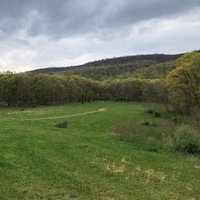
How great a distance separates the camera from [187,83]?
64125mm

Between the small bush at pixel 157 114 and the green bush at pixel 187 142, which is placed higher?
the green bush at pixel 187 142

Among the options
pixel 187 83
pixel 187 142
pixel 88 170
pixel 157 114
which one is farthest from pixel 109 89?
pixel 88 170

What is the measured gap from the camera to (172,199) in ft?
44.3

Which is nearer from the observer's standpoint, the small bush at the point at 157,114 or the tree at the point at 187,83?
the tree at the point at 187,83

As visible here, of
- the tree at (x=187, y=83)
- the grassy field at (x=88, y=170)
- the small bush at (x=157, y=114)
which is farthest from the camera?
the small bush at (x=157, y=114)

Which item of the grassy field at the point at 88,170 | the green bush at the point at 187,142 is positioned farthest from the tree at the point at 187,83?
the grassy field at the point at 88,170

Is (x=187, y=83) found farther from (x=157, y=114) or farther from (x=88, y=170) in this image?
(x=88, y=170)

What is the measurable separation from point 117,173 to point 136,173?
3.33 feet

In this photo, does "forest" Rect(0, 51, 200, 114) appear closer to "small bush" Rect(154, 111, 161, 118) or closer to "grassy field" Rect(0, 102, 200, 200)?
"small bush" Rect(154, 111, 161, 118)

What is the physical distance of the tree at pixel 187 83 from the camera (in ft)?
205

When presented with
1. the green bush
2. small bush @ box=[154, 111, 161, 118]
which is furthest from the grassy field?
small bush @ box=[154, 111, 161, 118]

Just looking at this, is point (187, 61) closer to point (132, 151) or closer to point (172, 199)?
point (132, 151)

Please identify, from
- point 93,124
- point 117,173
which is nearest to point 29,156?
point 117,173

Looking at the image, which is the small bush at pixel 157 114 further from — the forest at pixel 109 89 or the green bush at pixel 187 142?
the green bush at pixel 187 142
